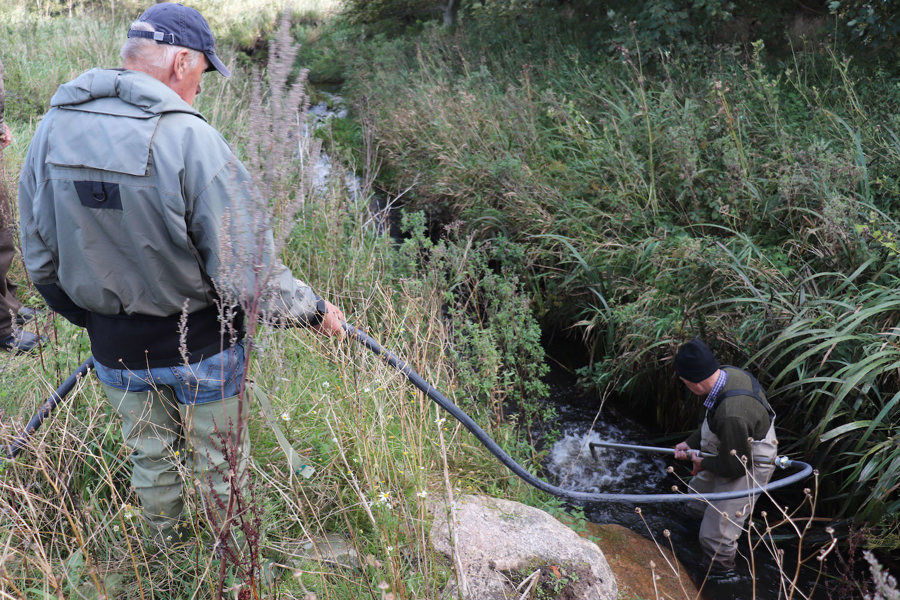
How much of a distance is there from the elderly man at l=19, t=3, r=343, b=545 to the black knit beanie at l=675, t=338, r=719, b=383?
7.49 ft

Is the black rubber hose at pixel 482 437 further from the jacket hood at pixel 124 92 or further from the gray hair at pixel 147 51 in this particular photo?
the gray hair at pixel 147 51

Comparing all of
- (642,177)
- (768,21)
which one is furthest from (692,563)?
(768,21)

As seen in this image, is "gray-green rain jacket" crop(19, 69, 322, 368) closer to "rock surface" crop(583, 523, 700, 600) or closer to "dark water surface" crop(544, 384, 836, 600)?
"rock surface" crop(583, 523, 700, 600)

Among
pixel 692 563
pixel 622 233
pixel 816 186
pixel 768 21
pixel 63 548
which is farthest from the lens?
pixel 768 21

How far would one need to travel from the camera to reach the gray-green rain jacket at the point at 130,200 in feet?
6.59

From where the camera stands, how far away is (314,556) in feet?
8.42

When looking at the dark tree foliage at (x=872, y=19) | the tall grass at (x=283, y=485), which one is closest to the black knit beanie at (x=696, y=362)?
the tall grass at (x=283, y=485)

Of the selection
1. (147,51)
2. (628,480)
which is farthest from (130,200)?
(628,480)

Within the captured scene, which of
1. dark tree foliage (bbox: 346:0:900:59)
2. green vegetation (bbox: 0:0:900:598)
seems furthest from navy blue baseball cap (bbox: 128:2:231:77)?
dark tree foliage (bbox: 346:0:900:59)

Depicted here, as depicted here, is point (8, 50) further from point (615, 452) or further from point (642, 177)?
point (615, 452)

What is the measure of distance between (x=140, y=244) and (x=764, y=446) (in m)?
3.47

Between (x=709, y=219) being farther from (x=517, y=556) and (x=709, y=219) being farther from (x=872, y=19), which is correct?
(x=517, y=556)

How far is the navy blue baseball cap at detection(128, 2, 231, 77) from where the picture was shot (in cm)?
214

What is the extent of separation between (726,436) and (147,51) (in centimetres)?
338
